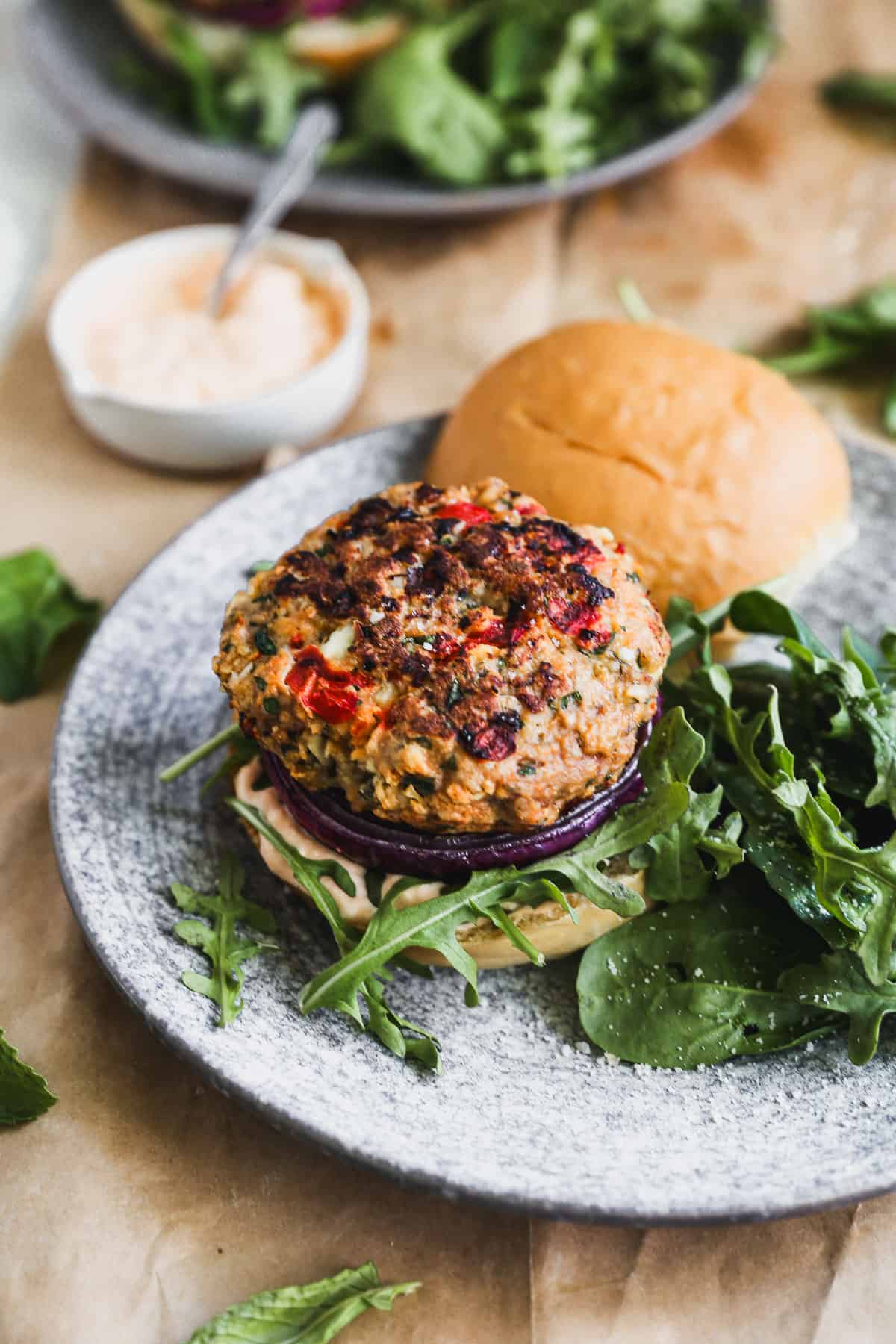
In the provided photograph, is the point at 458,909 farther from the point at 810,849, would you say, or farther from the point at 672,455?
the point at 672,455

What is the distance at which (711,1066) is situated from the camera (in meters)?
2.25

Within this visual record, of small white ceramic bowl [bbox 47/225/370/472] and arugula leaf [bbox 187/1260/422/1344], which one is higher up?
small white ceramic bowl [bbox 47/225/370/472]

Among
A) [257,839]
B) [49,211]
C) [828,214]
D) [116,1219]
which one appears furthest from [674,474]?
[49,211]

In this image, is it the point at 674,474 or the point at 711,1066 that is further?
the point at 674,474

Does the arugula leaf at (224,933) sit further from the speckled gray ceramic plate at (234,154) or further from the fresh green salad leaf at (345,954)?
the speckled gray ceramic plate at (234,154)

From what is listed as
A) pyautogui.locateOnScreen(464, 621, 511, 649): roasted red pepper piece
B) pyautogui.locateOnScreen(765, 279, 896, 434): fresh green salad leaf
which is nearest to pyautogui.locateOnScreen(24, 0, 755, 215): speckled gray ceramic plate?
pyautogui.locateOnScreen(765, 279, 896, 434): fresh green salad leaf

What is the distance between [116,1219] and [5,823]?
1048 mm

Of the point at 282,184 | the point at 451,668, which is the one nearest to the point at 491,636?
the point at 451,668

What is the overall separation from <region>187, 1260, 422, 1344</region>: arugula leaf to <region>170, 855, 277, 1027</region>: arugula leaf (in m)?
0.45

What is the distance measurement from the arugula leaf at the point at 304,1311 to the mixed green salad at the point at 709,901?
1.24 ft

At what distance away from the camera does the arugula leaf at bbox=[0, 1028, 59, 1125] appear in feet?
7.36

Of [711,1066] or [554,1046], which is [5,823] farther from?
[711,1066]

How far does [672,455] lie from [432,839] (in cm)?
122

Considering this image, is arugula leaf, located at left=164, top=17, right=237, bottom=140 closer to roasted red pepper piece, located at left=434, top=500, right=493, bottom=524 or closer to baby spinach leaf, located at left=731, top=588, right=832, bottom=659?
roasted red pepper piece, located at left=434, top=500, right=493, bottom=524
